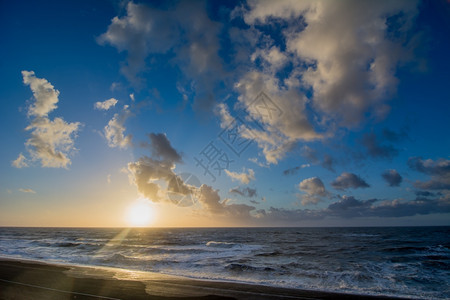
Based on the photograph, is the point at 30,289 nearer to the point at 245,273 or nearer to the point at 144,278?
the point at 144,278

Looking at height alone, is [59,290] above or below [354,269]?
above

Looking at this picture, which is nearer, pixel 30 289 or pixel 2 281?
pixel 30 289

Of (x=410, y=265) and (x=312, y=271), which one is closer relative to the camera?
(x=312, y=271)

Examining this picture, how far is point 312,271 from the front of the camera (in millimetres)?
20484

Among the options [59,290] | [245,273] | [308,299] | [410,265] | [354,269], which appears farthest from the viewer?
[410,265]

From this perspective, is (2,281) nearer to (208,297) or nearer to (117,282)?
(117,282)

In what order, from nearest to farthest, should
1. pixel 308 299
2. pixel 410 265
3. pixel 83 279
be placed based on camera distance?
1. pixel 308 299
2. pixel 83 279
3. pixel 410 265

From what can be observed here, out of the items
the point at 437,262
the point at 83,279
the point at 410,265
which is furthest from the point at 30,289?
the point at 437,262

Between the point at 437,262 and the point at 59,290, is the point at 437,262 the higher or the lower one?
the lower one

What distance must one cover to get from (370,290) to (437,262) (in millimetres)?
17856

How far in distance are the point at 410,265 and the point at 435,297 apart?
1281cm

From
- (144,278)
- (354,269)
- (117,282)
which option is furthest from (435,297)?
(117,282)

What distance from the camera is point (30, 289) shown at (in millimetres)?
13039

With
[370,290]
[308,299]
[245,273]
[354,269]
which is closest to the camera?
[308,299]
